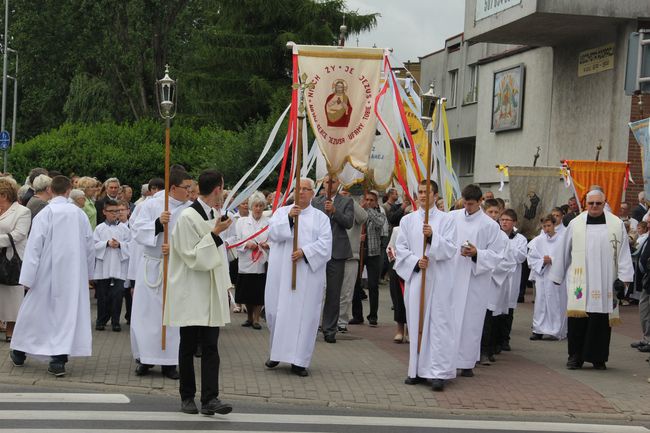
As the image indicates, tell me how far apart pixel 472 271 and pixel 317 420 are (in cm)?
307

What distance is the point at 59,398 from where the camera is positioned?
8.95m

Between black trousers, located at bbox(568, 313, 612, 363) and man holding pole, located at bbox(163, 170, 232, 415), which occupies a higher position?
man holding pole, located at bbox(163, 170, 232, 415)

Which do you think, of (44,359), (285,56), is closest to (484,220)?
(44,359)

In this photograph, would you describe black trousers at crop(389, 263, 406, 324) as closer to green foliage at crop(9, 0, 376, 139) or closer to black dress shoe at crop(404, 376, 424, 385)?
black dress shoe at crop(404, 376, 424, 385)

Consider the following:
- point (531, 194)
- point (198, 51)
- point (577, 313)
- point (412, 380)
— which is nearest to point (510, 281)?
point (577, 313)

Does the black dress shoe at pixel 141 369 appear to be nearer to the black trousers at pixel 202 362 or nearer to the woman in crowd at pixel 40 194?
the black trousers at pixel 202 362

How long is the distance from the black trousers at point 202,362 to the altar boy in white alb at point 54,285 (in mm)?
2100

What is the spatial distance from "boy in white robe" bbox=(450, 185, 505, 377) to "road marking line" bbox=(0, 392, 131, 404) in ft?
11.1

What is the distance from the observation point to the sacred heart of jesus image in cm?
1270

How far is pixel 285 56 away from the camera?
139 feet

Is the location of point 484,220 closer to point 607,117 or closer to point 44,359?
point 44,359

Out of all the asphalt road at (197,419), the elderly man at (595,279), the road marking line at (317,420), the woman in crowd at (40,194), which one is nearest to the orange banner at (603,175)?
the elderly man at (595,279)

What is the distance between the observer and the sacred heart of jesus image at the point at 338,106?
41.7 feet

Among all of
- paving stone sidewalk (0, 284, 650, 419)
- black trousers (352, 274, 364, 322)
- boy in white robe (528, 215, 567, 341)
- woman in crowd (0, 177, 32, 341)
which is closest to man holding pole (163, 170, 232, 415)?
paving stone sidewalk (0, 284, 650, 419)
